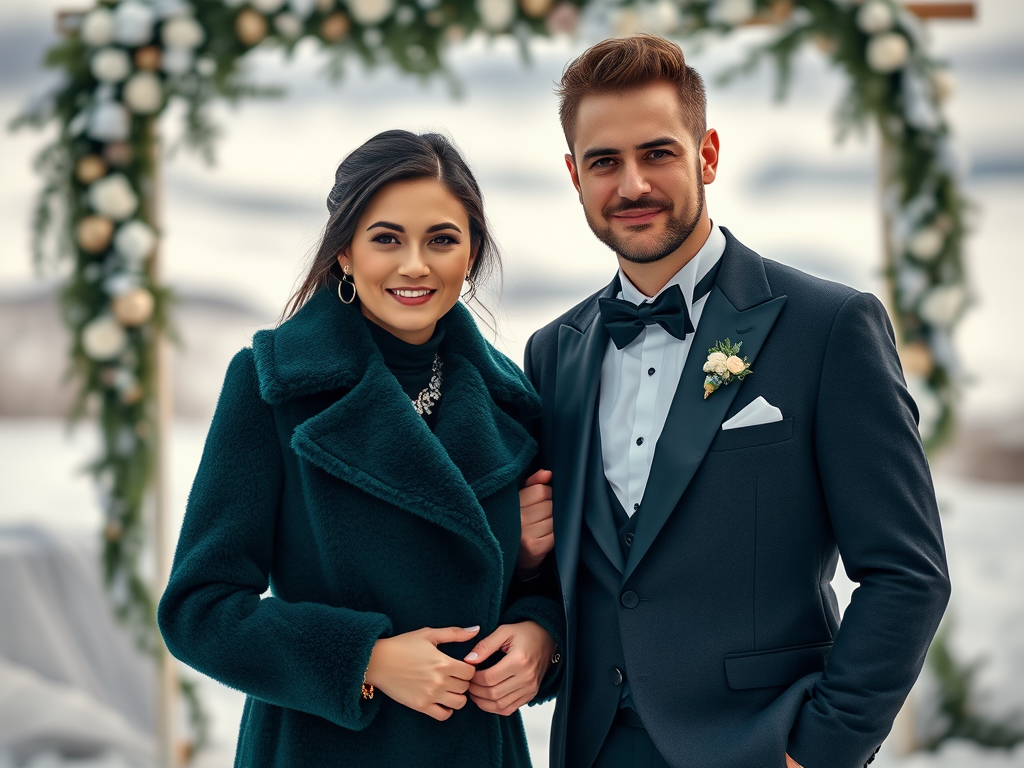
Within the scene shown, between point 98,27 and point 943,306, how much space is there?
293 centimetres

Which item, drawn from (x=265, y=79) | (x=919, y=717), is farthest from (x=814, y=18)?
(x=919, y=717)

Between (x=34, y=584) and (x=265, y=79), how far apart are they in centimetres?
210

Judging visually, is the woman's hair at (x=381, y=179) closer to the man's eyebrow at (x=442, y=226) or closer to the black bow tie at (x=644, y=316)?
the man's eyebrow at (x=442, y=226)

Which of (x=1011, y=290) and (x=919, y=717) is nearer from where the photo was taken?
(x=919, y=717)

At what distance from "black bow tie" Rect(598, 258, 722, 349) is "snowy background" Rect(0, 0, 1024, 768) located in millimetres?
1682

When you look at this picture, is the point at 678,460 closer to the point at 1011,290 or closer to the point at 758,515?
the point at 758,515

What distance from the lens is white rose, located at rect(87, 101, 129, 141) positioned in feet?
11.0

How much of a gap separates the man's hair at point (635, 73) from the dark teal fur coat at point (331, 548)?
600 mm

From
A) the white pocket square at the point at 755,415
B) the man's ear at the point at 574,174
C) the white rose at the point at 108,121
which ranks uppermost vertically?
the white rose at the point at 108,121

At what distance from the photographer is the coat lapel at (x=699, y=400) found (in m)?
1.67

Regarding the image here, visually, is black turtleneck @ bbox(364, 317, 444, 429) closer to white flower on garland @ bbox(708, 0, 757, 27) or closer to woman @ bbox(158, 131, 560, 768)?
woman @ bbox(158, 131, 560, 768)

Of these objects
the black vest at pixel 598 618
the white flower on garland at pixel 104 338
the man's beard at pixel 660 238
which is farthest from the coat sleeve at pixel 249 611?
the white flower on garland at pixel 104 338

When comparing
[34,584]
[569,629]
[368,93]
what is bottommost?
[34,584]

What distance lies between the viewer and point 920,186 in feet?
10.7
